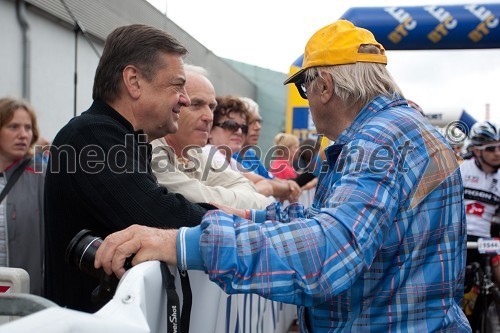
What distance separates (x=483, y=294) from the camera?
472 centimetres

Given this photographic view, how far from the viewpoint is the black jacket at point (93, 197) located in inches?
66.0

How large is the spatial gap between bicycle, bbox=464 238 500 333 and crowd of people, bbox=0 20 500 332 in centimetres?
304

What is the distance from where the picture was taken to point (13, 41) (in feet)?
30.2

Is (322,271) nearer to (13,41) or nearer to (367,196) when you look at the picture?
(367,196)

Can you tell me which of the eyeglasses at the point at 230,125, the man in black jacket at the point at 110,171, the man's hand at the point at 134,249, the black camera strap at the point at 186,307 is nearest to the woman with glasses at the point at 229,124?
the eyeglasses at the point at 230,125

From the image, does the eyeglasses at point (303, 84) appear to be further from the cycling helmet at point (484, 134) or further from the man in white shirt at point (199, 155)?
the cycling helmet at point (484, 134)

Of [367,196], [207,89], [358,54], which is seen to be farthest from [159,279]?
[207,89]

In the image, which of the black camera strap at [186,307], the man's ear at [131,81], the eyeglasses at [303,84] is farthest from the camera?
the man's ear at [131,81]

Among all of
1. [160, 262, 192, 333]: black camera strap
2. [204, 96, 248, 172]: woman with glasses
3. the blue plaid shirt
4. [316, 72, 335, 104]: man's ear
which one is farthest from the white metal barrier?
[204, 96, 248, 172]: woman with glasses

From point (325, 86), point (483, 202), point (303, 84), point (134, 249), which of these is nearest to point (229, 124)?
point (483, 202)

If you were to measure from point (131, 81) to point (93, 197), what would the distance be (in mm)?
556

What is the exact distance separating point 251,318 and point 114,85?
139 centimetres

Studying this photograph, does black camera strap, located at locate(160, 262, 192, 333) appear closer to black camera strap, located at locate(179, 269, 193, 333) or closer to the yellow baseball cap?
black camera strap, located at locate(179, 269, 193, 333)

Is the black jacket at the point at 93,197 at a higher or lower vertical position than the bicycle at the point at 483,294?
higher
